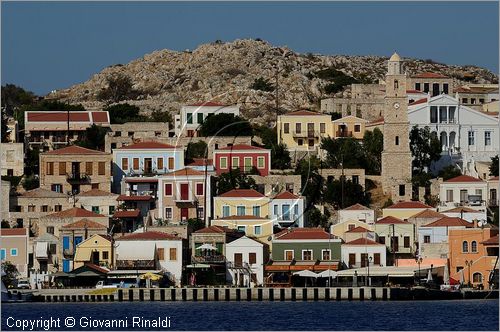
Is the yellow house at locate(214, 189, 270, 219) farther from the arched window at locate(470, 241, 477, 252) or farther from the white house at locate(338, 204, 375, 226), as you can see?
the arched window at locate(470, 241, 477, 252)

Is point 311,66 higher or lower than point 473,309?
higher

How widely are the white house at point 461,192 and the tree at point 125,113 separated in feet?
93.3

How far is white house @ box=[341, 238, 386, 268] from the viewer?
4141 inches

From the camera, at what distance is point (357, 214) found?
112125mm

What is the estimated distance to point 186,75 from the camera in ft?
527

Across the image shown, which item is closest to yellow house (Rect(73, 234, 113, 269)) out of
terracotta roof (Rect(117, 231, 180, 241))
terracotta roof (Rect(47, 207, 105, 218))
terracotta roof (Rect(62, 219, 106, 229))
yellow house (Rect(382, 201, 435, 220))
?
terracotta roof (Rect(117, 231, 180, 241))

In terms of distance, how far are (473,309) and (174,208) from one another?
1059 inches

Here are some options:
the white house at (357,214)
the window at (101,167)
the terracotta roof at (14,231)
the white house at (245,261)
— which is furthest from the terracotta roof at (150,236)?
the window at (101,167)

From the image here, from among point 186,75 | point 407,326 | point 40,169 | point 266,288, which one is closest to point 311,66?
point 186,75

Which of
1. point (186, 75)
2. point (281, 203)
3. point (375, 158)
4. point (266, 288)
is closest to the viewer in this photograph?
point (266, 288)

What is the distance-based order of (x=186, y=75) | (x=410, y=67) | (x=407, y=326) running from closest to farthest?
(x=407, y=326) < (x=186, y=75) < (x=410, y=67)

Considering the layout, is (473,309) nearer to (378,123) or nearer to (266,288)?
(266,288)

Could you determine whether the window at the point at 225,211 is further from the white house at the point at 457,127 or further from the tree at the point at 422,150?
the white house at the point at 457,127

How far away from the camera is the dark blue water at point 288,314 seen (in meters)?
83.3
